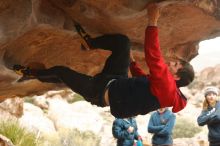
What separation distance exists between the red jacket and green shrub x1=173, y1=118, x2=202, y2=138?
53.9ft

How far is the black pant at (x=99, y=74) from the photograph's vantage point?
5.30 meters

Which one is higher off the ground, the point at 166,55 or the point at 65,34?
the point at 65,34

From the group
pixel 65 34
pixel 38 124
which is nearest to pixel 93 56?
pixel 65 34

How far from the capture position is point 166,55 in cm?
764

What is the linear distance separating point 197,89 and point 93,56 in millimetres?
28048

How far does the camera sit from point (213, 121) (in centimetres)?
729

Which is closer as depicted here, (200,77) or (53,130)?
(53,130)

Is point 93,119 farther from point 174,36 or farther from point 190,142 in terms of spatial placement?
point 174,36

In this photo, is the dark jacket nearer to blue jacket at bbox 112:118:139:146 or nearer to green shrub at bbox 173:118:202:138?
blue jacket at bbox 112:118:139:146

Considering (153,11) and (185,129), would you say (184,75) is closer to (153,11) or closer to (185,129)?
(153,11)

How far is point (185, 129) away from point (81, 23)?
16927mm

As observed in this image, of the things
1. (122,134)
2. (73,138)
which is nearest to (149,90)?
(122,134)

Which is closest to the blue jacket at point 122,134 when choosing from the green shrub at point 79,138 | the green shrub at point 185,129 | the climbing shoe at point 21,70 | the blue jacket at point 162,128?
the blue jacket at point 162,128

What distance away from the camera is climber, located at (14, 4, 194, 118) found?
4699mm
